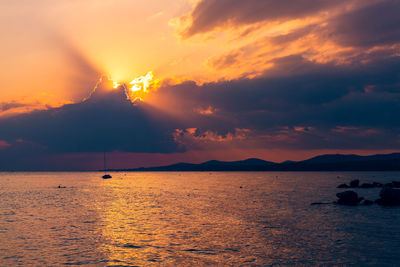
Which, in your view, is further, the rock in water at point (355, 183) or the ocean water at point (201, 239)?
the rock in water at point (355, 183)

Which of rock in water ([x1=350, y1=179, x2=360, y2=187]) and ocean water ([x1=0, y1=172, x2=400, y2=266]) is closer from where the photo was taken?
ocean water ([x1=0, y1=172, x2=400, y2=266])

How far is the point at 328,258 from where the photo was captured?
27.5 m

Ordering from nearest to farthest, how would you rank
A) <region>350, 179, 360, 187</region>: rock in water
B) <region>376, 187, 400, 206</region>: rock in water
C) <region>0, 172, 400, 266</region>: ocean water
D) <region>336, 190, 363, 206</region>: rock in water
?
1. <region>0, 172, 400, 266</region>: ocean water
2. <region>376, 187, 400, 206</region>: rock in water
3. <region>336, 190, 363, 206</region>: rock in water
4. <region>350, 179, 360, 187</region>: rock in water

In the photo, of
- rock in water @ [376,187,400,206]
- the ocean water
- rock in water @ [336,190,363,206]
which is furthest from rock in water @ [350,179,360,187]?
the ocean water

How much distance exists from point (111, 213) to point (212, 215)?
17.6 metres

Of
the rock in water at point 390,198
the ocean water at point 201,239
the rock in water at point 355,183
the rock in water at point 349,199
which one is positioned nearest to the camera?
the ocean water at point 201,239

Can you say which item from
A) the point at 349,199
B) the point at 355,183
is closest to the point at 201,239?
the point at 349,199

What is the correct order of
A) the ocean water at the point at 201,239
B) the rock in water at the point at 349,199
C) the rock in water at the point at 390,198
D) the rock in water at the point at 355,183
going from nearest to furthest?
the ocean water at the point at 201,239
the rock in water at the point at 390,198
the rock in water at the point at 349,199
the rock in water at the point at 355,183

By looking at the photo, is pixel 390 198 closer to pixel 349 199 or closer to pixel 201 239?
pixel 349 199

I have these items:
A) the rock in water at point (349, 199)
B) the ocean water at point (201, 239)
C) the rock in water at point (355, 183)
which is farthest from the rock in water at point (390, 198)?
the rock in water at point (355, 183)

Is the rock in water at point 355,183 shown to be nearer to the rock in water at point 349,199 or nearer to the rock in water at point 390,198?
the rock in water at point 390,198

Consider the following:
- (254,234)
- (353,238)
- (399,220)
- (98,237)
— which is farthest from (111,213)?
(399,220)

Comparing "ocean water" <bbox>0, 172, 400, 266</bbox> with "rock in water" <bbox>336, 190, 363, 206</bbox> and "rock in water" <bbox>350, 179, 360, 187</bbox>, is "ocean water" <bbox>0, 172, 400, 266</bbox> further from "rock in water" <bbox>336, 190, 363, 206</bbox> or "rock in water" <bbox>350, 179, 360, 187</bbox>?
"rock in water" <bbox>350, 179, 360, 187</bbox>

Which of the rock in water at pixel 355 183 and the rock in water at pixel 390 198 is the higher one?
the rock in water at pixel 390 198
